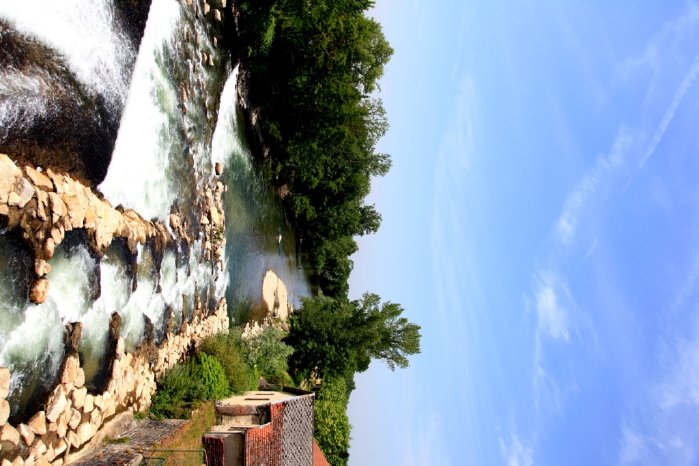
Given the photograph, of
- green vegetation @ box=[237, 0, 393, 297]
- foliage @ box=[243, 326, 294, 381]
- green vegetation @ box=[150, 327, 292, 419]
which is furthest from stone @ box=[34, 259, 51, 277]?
green vegetation @ box=[237, 0, 393, 297]

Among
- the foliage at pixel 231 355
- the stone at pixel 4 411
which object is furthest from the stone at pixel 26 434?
the foliage at pixel 231 355

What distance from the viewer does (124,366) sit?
16.5 metres

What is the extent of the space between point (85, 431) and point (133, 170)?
8062 mm

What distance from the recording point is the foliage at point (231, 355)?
75.0ft

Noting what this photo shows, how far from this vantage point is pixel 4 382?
1113 cm

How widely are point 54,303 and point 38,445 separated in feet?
10.2

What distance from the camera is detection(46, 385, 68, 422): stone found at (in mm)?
12504

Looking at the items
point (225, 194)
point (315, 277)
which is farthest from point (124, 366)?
point (315, 277)

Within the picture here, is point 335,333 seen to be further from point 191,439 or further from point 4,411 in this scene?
point 4,411

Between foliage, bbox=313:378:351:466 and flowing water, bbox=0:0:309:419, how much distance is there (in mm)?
10884

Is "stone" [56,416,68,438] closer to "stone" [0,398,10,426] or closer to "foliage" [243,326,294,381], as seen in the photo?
"stone" [0,398,10,426]

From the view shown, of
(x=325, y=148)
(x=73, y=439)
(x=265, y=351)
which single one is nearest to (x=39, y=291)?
(x=73, y=439)

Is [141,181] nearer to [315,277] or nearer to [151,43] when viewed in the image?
[151,43]

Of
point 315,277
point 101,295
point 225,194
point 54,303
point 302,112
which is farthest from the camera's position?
point 315,277
